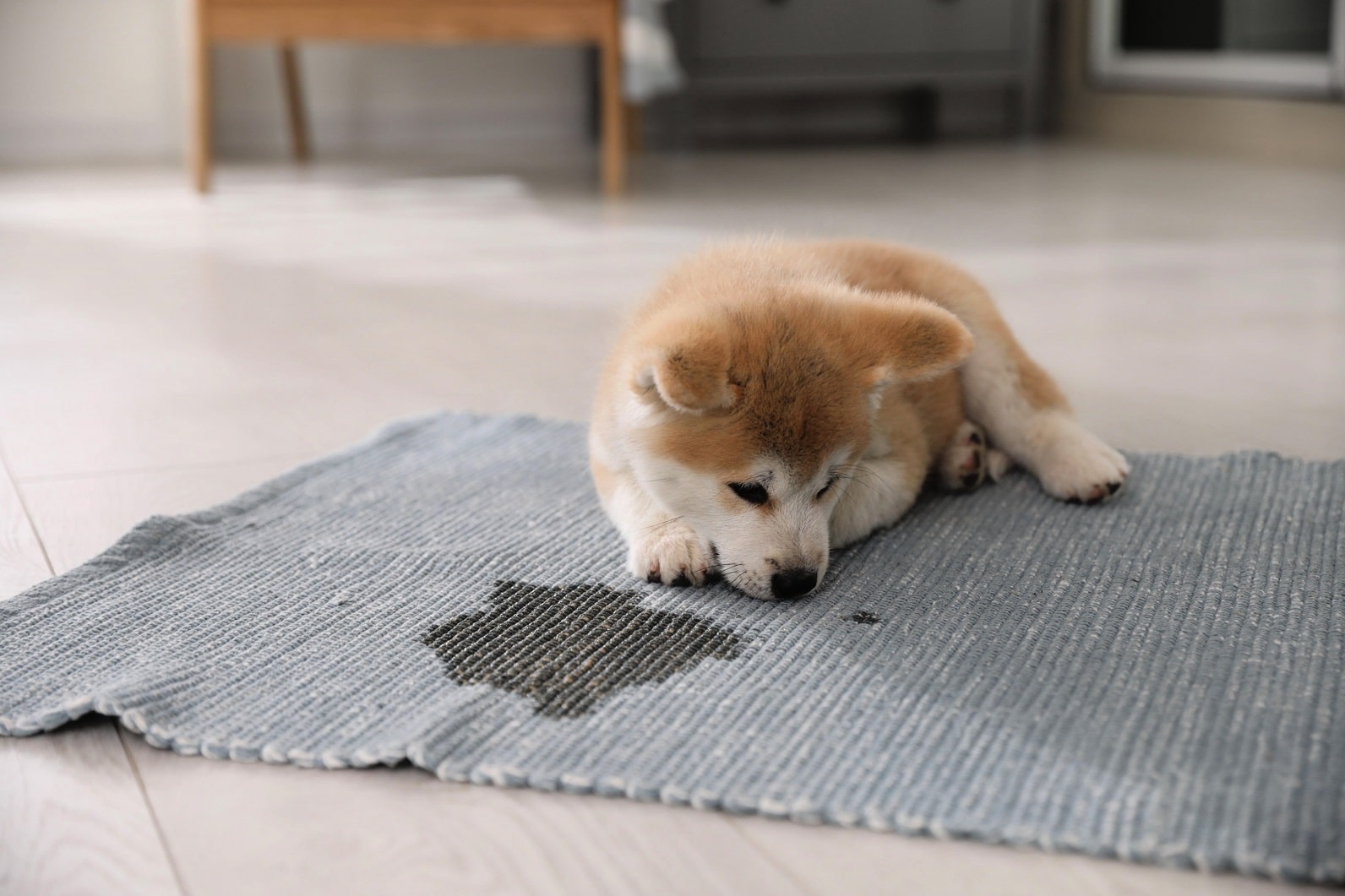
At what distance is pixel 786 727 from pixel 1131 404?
110cm

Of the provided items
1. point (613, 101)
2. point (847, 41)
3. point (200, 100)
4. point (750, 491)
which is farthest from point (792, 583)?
point (847, 41)

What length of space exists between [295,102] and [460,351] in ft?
10.4

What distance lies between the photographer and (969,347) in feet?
4.23

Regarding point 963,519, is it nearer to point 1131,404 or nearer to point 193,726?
point 1131,404

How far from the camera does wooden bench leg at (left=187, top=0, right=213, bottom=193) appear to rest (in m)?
3.79

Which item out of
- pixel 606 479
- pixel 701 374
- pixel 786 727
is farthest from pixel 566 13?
pixel 786 727

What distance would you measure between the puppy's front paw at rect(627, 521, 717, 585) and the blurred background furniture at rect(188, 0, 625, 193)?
2.77 m

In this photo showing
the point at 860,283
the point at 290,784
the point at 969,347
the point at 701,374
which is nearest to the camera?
the point at 290,784

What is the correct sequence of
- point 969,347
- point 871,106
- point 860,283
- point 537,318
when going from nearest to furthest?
1. point 969,347
2. point 860,283
3. point 537,318
4. point 871,106

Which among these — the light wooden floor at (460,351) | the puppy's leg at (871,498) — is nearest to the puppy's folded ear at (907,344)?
the puppy's leg at (871,498)

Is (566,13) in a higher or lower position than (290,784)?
higher

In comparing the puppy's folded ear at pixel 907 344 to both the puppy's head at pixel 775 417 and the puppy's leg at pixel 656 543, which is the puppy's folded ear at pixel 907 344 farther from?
the puppy's leg at pixel 656 543

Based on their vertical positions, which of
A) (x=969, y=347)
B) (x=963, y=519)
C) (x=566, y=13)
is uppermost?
(x=566, y=13)

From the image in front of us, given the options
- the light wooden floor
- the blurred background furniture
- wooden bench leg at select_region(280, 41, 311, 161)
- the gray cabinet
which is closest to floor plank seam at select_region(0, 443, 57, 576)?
the light wooden floor
